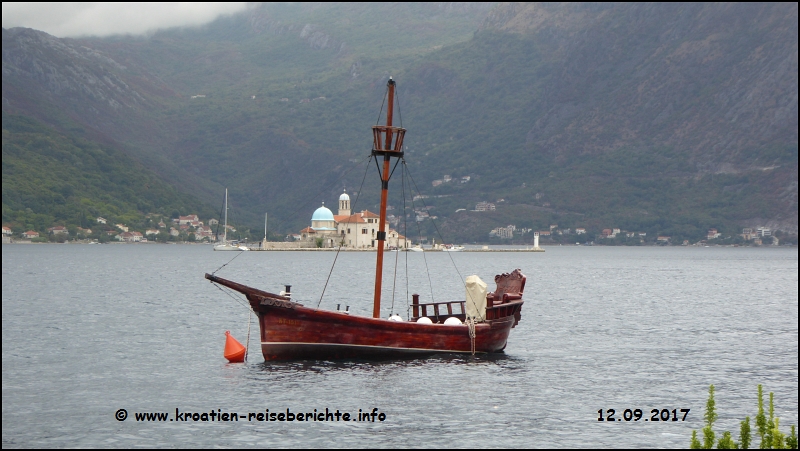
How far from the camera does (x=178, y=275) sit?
451 feet

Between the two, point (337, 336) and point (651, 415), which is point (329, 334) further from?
point (651, 415)

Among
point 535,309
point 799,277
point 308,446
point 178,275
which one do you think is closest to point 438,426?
point 308,446

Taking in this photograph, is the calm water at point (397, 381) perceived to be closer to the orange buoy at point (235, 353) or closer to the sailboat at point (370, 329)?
the orange buoy at point (235, 353)

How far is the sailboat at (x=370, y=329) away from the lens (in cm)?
4306

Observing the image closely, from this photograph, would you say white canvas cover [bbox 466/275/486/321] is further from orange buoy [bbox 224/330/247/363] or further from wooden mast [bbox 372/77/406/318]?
orange buoy [bbox 224/330/247/363]

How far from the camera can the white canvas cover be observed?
154 feet

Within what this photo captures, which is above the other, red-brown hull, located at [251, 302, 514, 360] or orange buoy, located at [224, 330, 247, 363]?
red-brown hull, located at [251, 302, 514, 360]

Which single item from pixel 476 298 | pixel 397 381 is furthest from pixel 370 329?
pixel 476 298

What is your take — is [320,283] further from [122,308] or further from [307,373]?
[307,373]

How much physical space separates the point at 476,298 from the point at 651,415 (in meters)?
12.8

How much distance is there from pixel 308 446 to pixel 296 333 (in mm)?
13263

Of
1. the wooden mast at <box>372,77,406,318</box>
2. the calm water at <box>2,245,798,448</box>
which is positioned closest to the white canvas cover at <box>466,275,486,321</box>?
the calm water at <box>2,245,798,448</box>

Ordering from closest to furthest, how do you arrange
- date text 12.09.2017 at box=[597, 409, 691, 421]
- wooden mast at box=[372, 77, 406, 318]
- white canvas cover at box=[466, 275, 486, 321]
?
1. date text 12.09.2017 at box=[597, 409, 691, 421]
2. wooden mast at box=[372, 77, 406, 318]
3. white canvas cover at box=[466, 275, 486, 321]

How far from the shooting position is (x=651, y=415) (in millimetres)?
36000
